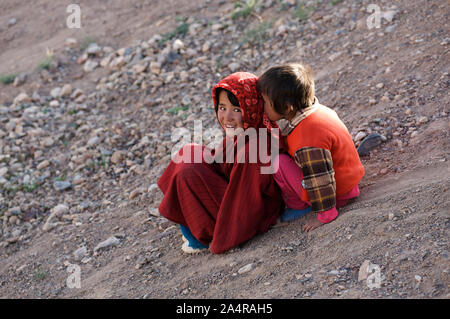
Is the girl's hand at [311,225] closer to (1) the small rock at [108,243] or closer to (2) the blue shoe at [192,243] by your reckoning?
(2) the blue shoe at [192,243]

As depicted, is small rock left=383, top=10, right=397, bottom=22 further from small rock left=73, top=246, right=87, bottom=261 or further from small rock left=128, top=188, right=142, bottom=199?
small rock left=73, top=246, right=87, bottom=261

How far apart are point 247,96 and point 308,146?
42 centimetres

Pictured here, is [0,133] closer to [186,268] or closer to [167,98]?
[167,98]

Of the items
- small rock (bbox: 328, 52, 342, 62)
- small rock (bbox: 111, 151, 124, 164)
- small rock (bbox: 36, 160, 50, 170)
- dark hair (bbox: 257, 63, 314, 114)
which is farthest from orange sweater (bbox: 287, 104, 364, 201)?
small rock (bbox: 36, 160, 50, 170)

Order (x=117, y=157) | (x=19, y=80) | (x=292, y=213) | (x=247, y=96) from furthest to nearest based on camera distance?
(x=19, y=80)
(x=117, y=157)
(x=292, y=213)
(x=247, y=96)

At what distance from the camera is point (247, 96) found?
102 inches

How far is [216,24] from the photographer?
5.68m

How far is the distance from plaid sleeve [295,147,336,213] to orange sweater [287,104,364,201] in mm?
37

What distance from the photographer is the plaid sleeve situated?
8.06 ft

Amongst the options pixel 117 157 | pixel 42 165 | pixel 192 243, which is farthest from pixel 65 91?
pixel 192 243

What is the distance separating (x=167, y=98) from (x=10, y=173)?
5.39ft

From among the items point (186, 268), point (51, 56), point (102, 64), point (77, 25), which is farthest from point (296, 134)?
point (77, 25)

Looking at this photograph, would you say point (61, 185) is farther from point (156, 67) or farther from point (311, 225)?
point (311, 225)

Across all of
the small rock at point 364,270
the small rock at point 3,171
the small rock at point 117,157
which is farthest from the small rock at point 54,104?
the small rock at point 364,270
